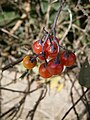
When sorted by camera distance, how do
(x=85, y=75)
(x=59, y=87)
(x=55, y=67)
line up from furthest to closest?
1. (x=59, y=87)
2. (x=85, y=75)
3. (x=55, y=67)

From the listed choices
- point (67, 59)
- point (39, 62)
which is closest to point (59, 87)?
point (39, 62)

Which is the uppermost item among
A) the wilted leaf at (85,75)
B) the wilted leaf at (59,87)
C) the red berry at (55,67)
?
the red berry at (55,67)

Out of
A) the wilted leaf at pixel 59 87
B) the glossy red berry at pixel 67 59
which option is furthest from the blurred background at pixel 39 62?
the glossy red berry at pixel 67 59

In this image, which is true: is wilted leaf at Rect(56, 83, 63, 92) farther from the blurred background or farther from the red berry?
the red berry

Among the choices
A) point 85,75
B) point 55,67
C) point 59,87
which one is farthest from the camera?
point 59,87

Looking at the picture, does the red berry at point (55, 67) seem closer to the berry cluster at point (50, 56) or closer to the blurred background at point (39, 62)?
the berry cluster at point (50, 56)

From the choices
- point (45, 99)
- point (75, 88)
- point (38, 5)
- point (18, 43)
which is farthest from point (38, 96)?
point (38, 5)

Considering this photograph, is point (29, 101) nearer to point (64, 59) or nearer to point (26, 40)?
point (26, 40)

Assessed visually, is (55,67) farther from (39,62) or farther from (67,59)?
(39,62)
